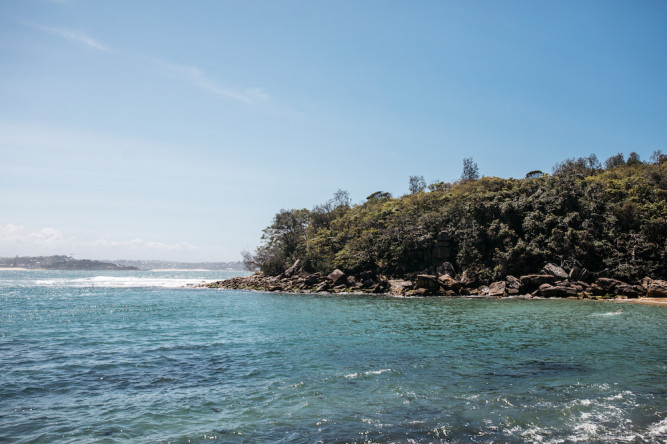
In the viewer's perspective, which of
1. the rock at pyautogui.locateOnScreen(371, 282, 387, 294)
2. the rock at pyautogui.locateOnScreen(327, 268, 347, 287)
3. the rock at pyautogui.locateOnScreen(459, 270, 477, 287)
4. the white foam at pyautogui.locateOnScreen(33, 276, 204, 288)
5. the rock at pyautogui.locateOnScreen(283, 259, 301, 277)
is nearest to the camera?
the rock at pyautogui.locateOnScreen(459, 270, 477, 287)

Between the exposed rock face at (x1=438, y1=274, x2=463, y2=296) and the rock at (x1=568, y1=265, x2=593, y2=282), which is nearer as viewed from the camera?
the rock at (x1=568, y1=265, x2=593, y2=282)

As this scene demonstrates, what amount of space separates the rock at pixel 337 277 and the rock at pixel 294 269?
1025cm

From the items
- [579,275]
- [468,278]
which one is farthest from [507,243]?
[579,275]

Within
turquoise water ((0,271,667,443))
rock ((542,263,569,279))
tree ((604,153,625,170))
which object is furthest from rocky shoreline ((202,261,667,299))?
tree ((604,153,625,170))

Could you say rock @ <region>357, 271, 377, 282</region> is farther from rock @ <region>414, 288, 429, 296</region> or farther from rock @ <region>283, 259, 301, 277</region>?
rock @ <region>283, 259, 301, 277</region>

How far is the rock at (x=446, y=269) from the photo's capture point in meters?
54.9

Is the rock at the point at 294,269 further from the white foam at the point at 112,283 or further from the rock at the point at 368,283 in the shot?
the white foam at the point at 112,283

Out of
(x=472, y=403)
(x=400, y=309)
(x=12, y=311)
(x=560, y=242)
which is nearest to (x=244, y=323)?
(x=400, y=309)

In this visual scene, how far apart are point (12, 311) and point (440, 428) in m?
42.1

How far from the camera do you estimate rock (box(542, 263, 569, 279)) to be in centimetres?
4553

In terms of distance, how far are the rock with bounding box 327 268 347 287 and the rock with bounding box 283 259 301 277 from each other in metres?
10.2

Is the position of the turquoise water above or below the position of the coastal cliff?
below

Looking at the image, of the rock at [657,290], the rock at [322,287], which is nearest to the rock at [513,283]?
the rock at [657,290]

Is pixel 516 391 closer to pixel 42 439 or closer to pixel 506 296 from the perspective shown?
pixel 42 439
